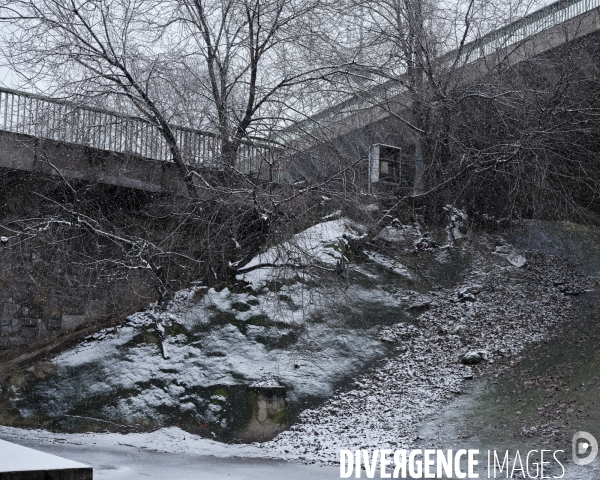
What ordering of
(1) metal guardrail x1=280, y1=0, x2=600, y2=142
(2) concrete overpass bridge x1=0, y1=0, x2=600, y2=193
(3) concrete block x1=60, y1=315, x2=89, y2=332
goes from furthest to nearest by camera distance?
(1) metal guardrail x1=280, y1=0, x2=600, y2=142 < (3) concrete block x1=60, y1=315, x2=89, y2=332 < (2) concrete overpass bridge x1=0, y1=0, x2=600, y2=193

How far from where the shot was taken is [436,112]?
1541 cm

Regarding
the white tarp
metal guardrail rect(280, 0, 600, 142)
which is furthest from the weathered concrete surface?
the white tarp

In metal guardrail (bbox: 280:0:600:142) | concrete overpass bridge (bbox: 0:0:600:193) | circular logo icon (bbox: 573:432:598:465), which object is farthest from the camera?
metal guardrail (bbox: 280:0:600:142)

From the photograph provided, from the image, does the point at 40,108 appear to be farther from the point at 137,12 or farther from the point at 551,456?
the point at 551,456

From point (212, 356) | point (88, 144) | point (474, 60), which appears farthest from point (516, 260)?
point (88, 144)

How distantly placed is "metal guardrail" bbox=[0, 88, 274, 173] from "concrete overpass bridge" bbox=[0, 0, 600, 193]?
0.02m

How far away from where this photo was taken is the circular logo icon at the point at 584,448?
8289 millimetres

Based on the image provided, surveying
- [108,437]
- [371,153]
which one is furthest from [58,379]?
[371,153]

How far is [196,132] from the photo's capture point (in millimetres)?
13539

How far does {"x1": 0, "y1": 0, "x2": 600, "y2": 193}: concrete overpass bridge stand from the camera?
13.4 m

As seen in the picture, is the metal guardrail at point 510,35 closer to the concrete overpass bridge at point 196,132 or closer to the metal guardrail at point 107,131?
the concrete overpass bridge at point 196,132

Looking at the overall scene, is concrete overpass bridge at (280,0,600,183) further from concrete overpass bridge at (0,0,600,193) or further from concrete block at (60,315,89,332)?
concrete block at (60,315,89,332)

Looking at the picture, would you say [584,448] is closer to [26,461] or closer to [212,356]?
[26,461]

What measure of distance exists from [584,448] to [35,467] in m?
6.42
